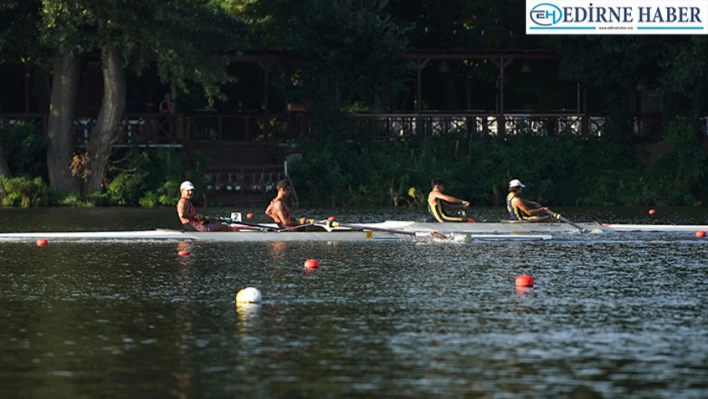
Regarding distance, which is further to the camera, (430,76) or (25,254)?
(430,76)

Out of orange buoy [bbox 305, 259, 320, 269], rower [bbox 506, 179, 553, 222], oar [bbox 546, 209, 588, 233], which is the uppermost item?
rower [bbox 506, 179, 553, 222]

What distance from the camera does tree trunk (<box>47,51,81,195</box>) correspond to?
44781 mm

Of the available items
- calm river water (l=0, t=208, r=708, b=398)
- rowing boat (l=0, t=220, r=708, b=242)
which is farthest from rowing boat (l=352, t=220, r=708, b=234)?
calm river water (l=0, t=208, r=708, b=398)

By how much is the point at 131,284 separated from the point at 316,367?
25.9ft

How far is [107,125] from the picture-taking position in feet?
147

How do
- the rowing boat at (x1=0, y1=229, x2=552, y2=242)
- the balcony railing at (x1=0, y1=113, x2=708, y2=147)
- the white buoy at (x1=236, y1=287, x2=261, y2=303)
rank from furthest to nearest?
the balcony railing at (x1=0, y1=113, x2=708, y2=147), the rowing boat at (x1=0, y1=229, x2=552, y2=242), the white buoy at (x1=236, y1=287, x2=261, y2=303)

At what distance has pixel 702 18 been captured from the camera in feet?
150

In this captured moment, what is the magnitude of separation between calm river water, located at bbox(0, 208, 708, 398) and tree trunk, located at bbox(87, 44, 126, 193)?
1704 centimetres

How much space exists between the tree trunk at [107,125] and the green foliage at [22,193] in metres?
1.81

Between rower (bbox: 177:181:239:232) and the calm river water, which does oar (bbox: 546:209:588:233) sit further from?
rower (bbox: 177:181:239:232)

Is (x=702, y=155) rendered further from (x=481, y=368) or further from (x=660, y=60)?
(x=481, y=368)

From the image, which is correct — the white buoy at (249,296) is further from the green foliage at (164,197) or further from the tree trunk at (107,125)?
the tree trunk at (107,125)

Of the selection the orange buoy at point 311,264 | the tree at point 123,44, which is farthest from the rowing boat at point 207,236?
the tree at point 123,44

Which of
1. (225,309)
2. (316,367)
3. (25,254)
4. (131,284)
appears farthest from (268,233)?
(316,367)
